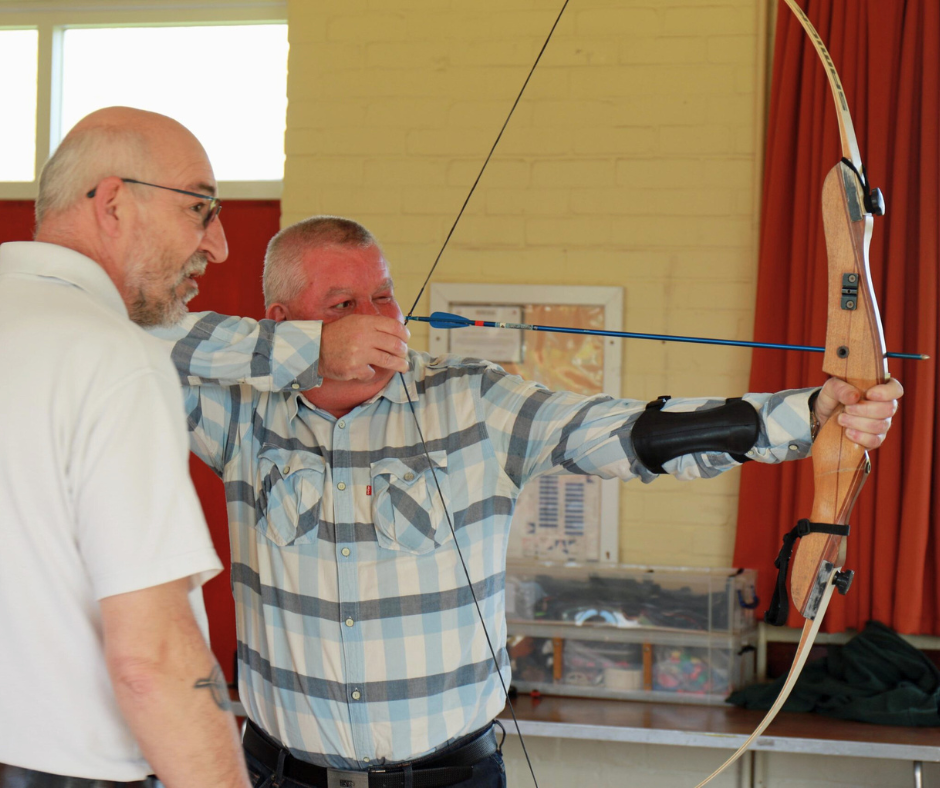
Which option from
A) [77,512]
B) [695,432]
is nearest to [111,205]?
[77,512]

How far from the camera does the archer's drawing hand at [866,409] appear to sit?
3.65 feet

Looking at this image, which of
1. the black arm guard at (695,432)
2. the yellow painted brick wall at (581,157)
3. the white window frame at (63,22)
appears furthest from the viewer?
the white window frame at (63,22)

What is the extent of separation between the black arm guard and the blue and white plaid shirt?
0.08 ft

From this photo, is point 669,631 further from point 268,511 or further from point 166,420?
point 166,420

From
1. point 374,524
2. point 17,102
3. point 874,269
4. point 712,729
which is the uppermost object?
point 17,102

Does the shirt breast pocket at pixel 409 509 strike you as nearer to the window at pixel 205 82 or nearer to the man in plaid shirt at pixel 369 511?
the man in plaid shirt at pixel 369 511

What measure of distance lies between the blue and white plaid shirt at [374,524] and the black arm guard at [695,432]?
0.08ft

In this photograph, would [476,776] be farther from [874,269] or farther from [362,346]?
[874,269]

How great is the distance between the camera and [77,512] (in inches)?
32.5

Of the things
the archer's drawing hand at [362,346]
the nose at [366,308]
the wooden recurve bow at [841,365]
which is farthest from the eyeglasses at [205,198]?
the wooden recurve bow at [841,365]

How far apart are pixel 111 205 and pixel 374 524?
0.62 m

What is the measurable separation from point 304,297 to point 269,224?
1620 mm

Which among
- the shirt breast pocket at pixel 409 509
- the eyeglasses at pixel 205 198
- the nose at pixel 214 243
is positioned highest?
the eyeglasses at pixel 205 198

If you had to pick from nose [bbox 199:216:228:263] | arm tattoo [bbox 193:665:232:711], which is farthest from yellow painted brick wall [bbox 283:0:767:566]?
arm tattoo [bbox 193:665:232:711]
